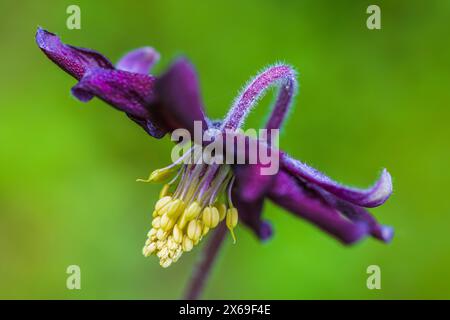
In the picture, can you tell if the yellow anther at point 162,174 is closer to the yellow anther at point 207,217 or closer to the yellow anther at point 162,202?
the yellow anther at point 162,202

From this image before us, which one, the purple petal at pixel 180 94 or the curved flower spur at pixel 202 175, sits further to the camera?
the curved flower spur at pixel 202 175

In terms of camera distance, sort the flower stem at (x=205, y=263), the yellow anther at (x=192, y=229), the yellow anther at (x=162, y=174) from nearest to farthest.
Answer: the yellow anther at (x=192, y=229) → the yellow anther at (x=162, y=174) → the flower stem at (x=205, y=263)

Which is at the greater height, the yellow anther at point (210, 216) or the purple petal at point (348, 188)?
the purple petal at point (348, 188)

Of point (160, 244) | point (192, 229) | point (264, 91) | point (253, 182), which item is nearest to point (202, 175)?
point (192, 229)

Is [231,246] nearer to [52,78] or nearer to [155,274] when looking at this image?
[155,274]

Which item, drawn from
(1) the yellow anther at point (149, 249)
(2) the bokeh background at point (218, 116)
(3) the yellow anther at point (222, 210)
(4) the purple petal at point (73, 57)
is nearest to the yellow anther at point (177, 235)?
(1) the yellow anther at point (149, 249)
